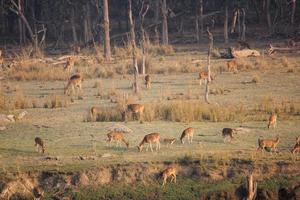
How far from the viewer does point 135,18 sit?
56.8 metres

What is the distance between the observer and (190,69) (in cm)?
3269

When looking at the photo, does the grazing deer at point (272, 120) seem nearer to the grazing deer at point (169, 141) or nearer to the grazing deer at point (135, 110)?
the grazing deer at point (169, 141)

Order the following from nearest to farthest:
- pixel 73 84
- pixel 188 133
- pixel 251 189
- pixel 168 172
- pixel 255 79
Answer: pixel 251 189, pixel 168 172, pixel 188 133, pixel 73 84, pixel 255 79

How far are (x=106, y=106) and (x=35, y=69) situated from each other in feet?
37.8

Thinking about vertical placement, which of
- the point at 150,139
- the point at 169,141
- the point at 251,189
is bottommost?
the point at 251,189

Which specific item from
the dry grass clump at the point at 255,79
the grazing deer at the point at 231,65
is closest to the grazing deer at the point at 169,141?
the dry grass clump at the point at 255,79

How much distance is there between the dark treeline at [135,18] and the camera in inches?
1940

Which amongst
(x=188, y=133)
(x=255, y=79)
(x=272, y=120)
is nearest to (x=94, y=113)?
(x=188, y=133)

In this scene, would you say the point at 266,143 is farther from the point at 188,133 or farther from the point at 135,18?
the point at 135,18

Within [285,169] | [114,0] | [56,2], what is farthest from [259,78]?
[114,0]

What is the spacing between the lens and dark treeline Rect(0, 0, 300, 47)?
4928 cm

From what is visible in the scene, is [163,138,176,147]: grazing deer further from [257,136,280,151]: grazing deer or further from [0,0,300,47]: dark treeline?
[0,0,300,47]: dark treeline

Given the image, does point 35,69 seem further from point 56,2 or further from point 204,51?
point 56,2

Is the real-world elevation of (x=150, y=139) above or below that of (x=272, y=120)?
below
